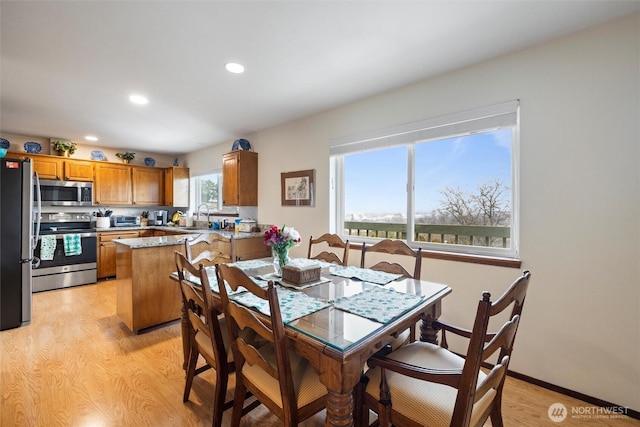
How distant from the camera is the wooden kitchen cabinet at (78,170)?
181 inches

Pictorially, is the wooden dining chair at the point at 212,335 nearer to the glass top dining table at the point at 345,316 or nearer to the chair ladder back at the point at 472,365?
the glass top dining table at the point at 345,316

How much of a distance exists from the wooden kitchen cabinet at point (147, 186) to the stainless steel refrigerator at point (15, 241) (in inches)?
96.5

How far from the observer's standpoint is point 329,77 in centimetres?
248

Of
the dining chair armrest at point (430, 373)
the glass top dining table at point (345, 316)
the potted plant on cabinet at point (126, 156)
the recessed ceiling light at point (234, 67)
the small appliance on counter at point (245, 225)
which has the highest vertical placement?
the recessed ceiling light at point (234, 67)

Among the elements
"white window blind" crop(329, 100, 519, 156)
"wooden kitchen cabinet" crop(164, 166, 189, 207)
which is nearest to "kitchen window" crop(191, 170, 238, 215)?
"wooden kitchen cabinet" crop(164, 166, 189, 207)

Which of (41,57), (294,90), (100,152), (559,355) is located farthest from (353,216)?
(100,152)

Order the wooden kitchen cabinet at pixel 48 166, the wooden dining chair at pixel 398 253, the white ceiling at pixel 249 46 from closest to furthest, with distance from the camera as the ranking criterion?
1. the white ceiling at pixel 249 46
2. the wooden dining chair at pixel 398 253
3. the wooden kitchen cabinet at pixel 48 166

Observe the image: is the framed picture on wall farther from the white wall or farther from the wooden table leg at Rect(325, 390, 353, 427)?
the wooden table leg at Rect(325, 390, 353, 427)

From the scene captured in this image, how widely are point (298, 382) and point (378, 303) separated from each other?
52 centimetres

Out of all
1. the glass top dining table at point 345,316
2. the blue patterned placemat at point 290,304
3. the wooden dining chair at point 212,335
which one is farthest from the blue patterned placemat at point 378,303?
the wooden dining chair at point 212,335

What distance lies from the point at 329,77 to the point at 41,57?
222 centimetres

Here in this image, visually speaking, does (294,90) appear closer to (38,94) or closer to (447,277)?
(447,277)

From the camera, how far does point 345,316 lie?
1286mm

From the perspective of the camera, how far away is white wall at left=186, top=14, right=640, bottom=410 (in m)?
1.71
